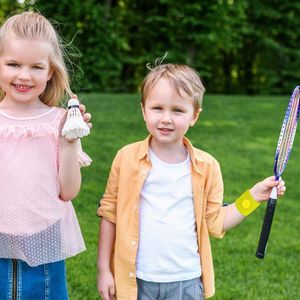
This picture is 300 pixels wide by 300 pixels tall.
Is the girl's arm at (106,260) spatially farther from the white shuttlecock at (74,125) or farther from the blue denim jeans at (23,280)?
the white shuttlecock at (74,125)

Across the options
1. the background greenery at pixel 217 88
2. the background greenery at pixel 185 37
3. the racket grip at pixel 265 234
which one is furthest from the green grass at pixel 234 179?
the background greenery at pixel 185 37

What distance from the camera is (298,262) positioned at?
15.4ft

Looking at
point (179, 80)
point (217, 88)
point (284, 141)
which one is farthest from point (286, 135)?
point (217, 88)

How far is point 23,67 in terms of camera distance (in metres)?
2.27

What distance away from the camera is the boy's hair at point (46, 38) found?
7.48 ft

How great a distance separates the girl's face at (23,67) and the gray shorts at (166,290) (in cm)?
90

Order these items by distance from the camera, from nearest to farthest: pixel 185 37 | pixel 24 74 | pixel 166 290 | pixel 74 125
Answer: pixel 74 125
pixel 24 74
pixel 166 290
pixel 185 37

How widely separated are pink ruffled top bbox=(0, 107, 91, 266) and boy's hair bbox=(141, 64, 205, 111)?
385mm

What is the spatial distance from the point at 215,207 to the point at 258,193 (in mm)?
193

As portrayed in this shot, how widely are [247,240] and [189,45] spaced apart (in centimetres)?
1744

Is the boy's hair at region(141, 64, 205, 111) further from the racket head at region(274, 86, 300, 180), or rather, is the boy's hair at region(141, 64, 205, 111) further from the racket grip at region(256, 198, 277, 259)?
the racket grip at region(256, 198, 277, 259)

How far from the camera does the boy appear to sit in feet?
8.05

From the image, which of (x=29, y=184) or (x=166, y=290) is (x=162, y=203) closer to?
(x=166, y=290)

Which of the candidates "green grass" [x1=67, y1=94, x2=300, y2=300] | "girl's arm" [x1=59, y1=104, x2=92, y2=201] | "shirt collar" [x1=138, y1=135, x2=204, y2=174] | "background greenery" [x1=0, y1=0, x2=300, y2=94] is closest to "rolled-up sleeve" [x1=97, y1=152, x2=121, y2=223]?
"shirt collar" [x1=138, y1=135, x2=204, y2=174]
